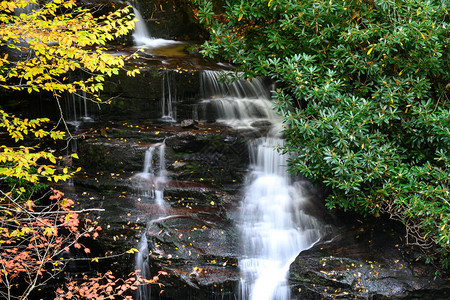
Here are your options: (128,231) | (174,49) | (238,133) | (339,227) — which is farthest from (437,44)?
(174,49)

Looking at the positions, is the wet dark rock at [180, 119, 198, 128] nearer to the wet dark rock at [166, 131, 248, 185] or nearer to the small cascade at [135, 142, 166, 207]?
the wet dark rock at [166, 131, 248, 185]

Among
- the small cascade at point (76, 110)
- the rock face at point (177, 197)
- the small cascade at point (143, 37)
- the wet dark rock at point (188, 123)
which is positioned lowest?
the rock face at point (177, 197)

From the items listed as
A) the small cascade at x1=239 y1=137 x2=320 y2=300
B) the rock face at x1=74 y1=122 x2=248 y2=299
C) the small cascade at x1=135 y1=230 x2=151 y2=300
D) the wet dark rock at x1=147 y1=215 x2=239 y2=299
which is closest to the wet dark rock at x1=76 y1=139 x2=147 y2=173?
the rock face at x1=74 y1=122 x2=248 y2=299

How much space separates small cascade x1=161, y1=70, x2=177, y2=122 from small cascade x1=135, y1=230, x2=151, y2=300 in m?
3.75

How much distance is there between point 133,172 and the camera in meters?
7.46

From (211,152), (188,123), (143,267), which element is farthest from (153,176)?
(143,267)

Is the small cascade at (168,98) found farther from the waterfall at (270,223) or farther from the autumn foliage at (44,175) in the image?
the autumn foliage at (44,175)

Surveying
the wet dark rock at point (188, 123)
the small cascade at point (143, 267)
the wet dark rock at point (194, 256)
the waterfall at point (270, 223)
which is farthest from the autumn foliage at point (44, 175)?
the wet dark rock at point (188, 123)

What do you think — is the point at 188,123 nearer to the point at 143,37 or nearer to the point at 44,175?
the point at 44,175

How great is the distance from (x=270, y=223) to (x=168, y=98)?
4.17 meters

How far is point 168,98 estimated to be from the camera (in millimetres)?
9078

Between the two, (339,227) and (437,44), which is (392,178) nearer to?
(339,227)

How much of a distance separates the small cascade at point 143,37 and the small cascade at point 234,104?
316 cm

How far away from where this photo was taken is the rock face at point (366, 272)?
534cm
